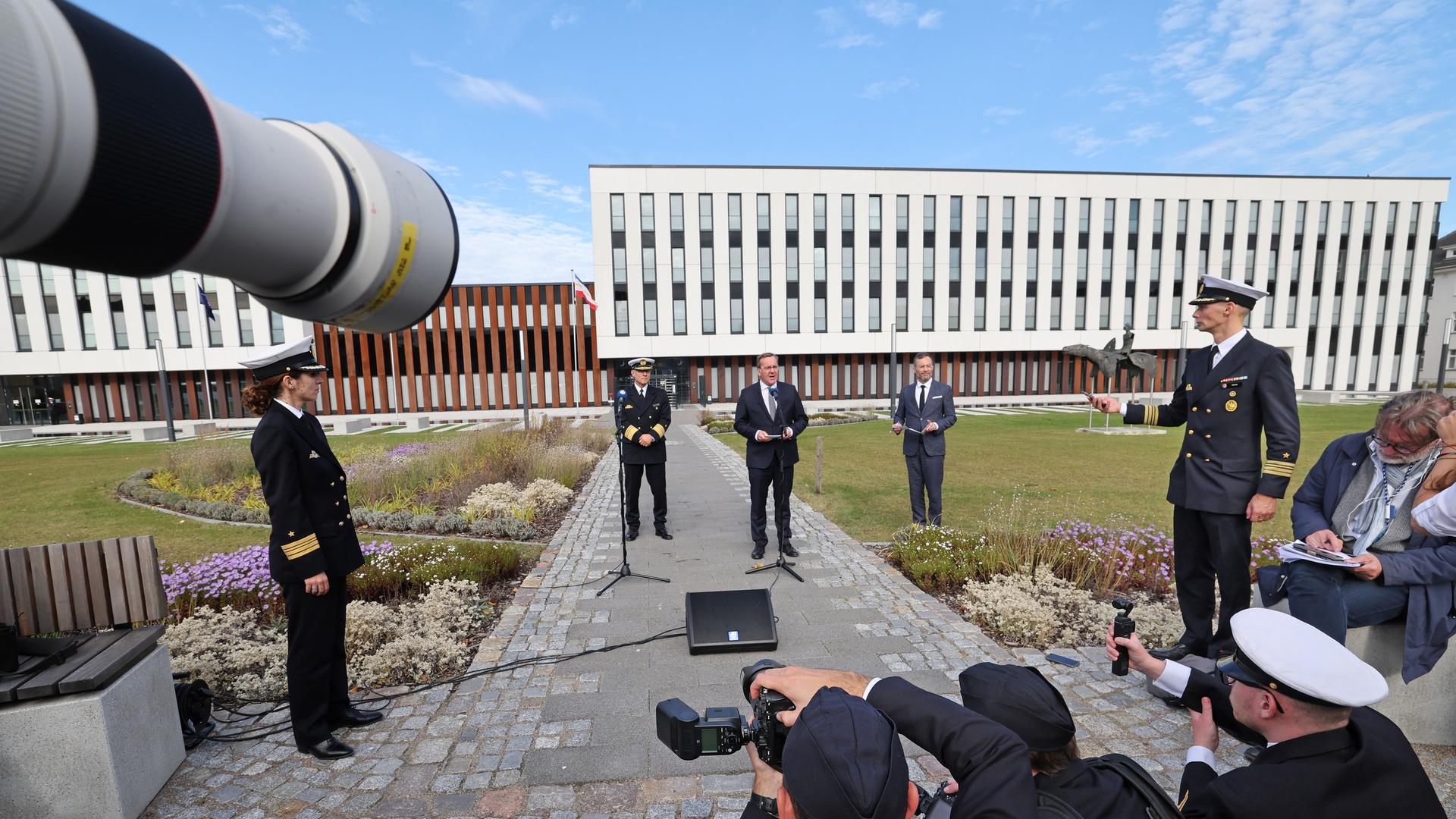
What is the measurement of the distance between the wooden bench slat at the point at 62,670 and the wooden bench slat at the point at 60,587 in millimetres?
183

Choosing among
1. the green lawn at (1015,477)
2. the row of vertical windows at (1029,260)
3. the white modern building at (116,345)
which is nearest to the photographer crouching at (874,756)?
the green lawn at (1015,477)

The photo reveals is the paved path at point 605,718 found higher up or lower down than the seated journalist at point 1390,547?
lower down

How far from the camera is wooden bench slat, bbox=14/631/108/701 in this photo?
2.59 meters

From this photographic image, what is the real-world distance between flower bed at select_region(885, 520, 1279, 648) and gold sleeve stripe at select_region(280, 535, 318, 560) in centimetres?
447

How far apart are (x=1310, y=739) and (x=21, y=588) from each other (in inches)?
214

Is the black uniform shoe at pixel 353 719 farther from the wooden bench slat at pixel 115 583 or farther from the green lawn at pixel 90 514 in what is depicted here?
the green lawn at pixel 90 514

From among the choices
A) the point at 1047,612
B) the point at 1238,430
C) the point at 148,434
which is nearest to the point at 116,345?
the point at 148,434

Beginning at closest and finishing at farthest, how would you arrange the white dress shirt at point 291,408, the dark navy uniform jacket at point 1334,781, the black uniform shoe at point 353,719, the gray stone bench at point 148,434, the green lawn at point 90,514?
the dark navy uniform jacket at point 1334,781
the white dress shirt at point 291,408
the black uniform shoe at point 353,719
the green lawn at point 90,514
the gray stone bench at point 148,434

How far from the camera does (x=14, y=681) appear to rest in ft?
8.61

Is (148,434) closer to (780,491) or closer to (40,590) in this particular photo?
(40,590)

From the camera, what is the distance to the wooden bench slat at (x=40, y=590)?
313cm

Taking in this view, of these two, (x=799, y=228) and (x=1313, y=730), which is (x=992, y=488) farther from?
(x=799, y=228)

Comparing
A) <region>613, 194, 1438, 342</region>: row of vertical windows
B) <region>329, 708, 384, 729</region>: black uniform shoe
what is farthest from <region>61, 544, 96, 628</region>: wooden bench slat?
<region>613, 194, 1438, 342</region>: row of vertical windows

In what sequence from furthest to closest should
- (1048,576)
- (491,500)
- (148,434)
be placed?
1. (148,434)
2. (491,500)
3. (1048,576)
